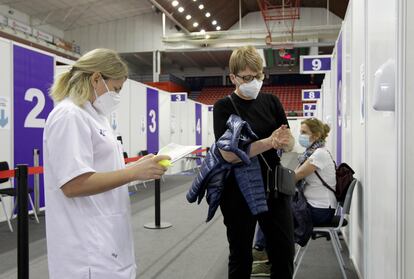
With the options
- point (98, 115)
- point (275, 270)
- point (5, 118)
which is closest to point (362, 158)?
point (275, 270)

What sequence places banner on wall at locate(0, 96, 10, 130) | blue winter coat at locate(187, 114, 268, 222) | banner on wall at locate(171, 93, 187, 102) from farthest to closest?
banner on wall at locate(171, 93, 187, 102) → banner on wall at locate(0, 96, 10, 130) → blue winter coat at locate(187, 114, 268, 222)

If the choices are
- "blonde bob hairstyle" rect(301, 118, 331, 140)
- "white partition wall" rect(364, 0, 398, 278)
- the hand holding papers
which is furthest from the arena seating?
the hand holding papers

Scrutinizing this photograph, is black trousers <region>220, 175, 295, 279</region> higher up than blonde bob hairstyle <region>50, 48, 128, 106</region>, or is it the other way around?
blonde bob hairstyle <region>50, 48, 128, 106</region>

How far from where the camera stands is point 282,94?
26.7m

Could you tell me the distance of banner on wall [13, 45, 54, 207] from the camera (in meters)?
5.77

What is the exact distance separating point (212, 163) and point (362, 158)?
1444 mm

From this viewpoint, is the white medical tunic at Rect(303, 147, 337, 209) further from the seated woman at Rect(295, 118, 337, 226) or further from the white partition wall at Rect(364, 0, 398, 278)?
the white partition wall at Rect(364, 0, 398, 278)

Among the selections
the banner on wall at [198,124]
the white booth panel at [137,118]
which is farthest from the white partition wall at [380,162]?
the banner on wall at [198,124]

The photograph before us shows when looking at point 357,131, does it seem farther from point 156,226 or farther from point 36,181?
point 36,181

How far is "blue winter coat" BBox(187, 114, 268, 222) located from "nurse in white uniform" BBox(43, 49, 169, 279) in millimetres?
551

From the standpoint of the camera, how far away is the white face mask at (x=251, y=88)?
2.08 meters

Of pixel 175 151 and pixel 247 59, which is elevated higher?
pixel 247 59

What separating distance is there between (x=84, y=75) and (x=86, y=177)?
0.37 meters

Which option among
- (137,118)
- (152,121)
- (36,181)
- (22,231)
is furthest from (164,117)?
(22,231)
